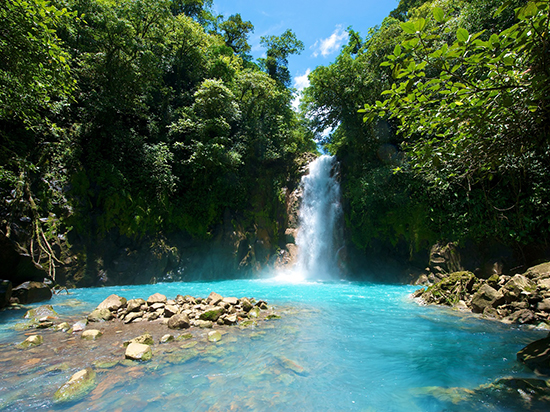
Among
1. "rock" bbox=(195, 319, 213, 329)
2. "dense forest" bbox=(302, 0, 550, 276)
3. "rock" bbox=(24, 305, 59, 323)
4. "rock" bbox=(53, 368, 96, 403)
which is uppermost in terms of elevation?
"dense forest" bbox=(302, 0, 550, 276)

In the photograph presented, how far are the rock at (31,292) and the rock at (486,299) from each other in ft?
38.6

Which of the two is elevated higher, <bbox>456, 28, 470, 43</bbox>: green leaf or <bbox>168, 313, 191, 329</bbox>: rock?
<bbox>456, 28, 470, 43</bbox>: green leaf

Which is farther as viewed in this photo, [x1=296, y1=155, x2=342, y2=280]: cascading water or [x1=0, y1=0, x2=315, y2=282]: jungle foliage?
[x1=296, y1=155, x2=342, y2=280]: cascading water

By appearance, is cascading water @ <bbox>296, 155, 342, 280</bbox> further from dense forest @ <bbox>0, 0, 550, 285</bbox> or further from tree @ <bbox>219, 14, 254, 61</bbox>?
tree @ <bbox>219, 14, 254, 61</bbox>

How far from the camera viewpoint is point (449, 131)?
3623 mm

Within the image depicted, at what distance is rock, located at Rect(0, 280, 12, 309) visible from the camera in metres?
6.61

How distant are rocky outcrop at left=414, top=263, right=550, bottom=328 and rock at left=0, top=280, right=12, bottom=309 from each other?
11.5m

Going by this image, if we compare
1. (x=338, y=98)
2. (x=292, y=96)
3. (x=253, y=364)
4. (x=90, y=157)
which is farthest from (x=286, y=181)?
(x=253, y=364)

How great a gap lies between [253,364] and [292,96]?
21735 millimetres

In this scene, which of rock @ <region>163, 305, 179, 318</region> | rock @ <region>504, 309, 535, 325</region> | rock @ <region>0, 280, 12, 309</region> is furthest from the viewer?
rock @ <region>0, 280, 12, 309</region>

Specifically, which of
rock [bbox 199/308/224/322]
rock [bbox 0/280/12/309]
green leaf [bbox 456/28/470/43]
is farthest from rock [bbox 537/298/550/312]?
rock [bbox 0/280/12/309]

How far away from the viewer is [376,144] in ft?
52.0

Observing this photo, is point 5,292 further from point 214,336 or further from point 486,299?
point 486,299

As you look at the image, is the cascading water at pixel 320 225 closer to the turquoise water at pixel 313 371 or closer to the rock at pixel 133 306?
the turquoise water at pixel 313 371
